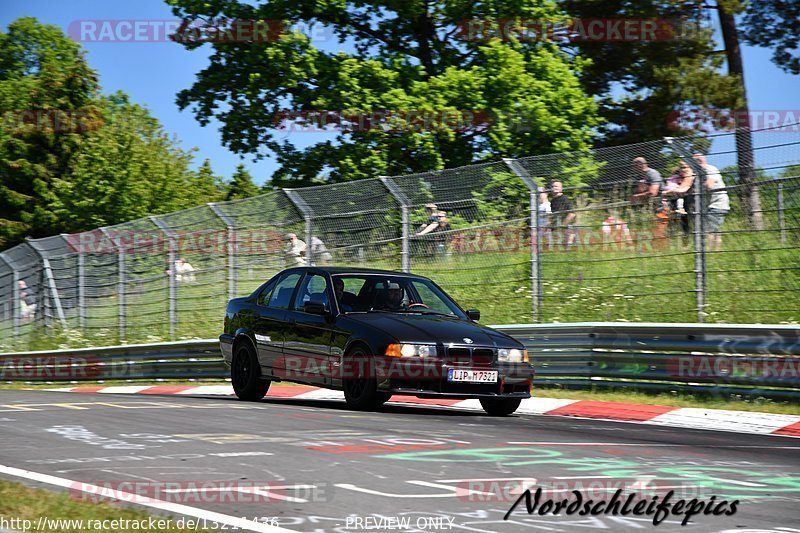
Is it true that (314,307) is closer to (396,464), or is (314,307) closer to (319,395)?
(319,395)

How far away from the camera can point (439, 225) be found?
17.0 meters

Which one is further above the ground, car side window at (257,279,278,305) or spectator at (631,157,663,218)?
spectator at (631,157,663,218)

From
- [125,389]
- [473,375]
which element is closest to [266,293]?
[473,375]

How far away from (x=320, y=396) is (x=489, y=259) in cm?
305

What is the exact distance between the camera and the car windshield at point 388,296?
12.6m

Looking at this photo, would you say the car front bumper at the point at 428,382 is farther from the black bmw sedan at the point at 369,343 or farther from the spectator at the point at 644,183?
the spectator at the point at 644,183

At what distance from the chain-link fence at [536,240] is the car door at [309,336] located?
3826 millimetres

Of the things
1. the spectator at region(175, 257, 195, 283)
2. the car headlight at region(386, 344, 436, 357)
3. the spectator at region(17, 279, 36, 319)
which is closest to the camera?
the car headlight at region(386, 344, 436, 357)

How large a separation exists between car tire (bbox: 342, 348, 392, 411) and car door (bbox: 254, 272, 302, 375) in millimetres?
1334

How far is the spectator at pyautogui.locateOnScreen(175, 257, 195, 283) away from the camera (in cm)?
2144

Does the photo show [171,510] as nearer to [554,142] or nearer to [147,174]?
[554,142]

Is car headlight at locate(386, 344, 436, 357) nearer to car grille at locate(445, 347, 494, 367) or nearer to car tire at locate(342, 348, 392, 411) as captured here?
car grille at locate(445, 347, 494, 367)

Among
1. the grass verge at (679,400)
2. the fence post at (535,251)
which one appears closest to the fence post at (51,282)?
the fence post at (535,251)

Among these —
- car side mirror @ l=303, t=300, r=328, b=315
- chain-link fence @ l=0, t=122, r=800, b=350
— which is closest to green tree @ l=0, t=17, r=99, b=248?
chain-link fence @ l=0, t=122, r=800, b=350
